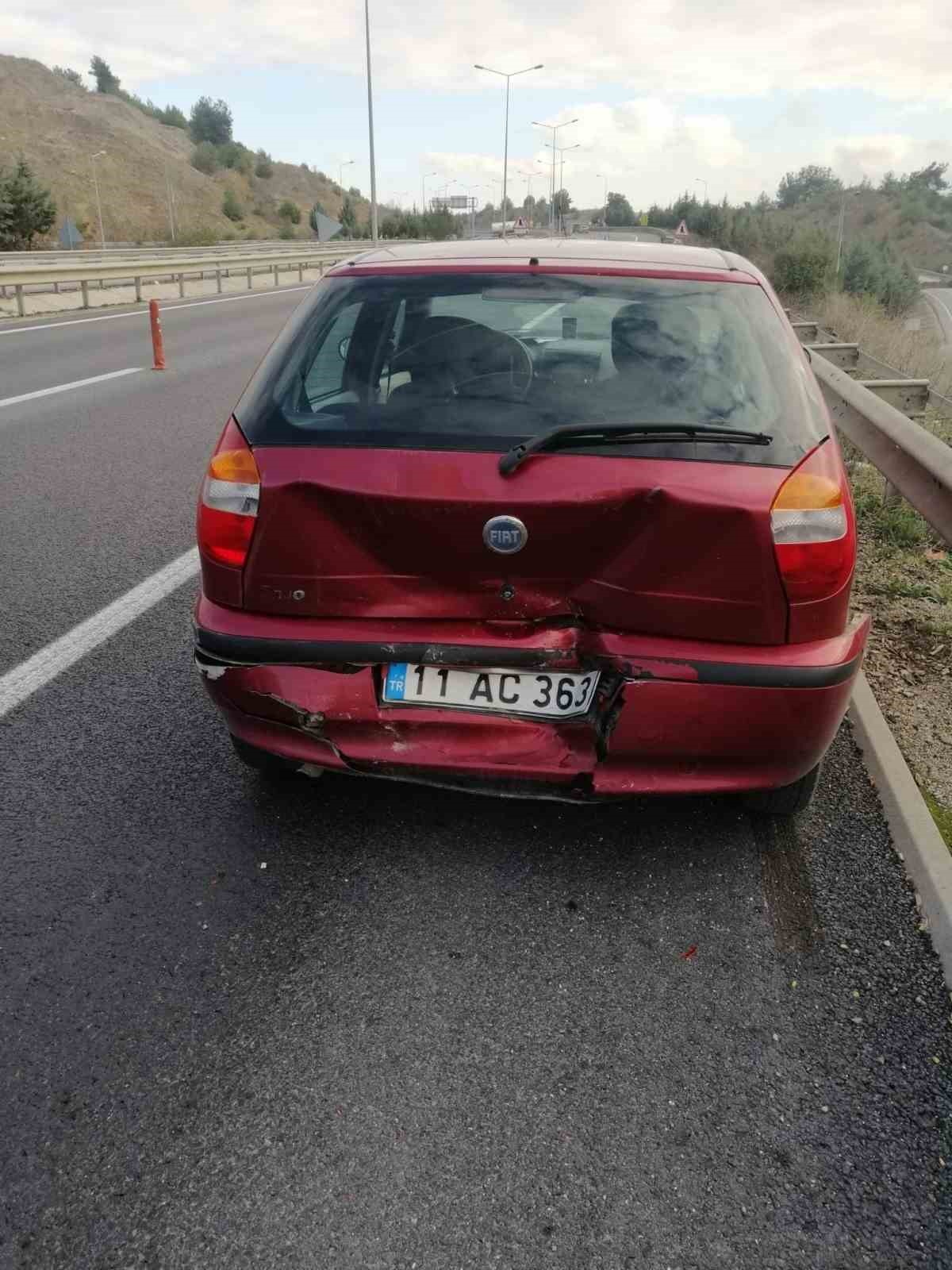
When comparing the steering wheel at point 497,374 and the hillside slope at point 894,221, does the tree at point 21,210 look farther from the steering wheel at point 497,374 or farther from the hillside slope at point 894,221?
the hillside slope at point 894,221

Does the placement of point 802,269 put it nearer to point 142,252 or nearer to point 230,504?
point 230,504

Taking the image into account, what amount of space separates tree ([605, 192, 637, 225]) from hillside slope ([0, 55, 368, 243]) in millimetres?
33384

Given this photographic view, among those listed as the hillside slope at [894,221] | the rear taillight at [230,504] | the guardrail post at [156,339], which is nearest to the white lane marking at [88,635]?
the rear taillight at [230,504]

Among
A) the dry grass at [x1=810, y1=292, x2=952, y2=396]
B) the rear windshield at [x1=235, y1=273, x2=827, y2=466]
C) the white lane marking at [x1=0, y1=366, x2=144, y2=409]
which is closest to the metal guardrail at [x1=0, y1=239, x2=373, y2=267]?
the white lane marking at [x1=0, y1=366, x2=144, y2=409]

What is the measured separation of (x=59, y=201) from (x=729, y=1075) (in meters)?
88.7

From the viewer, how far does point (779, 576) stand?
2.72 metres

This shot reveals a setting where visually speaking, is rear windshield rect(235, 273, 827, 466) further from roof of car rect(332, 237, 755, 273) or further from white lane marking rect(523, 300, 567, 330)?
roof of car rect(332, 237, 755, 273)

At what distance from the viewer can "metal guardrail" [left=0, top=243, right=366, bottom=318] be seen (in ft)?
80.0

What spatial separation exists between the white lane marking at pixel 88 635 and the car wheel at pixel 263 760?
3.99ft

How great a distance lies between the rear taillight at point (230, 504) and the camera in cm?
290

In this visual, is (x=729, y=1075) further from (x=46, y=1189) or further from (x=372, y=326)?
(x=372, y=326)

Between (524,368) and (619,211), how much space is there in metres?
137

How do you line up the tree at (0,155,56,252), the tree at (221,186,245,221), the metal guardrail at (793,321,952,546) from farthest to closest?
the tree at (221,186,245,221) → the tree at (0,155,56,252) → the metal guardrail at (793,321,952,546)

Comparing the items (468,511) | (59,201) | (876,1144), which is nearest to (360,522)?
(468,511)
